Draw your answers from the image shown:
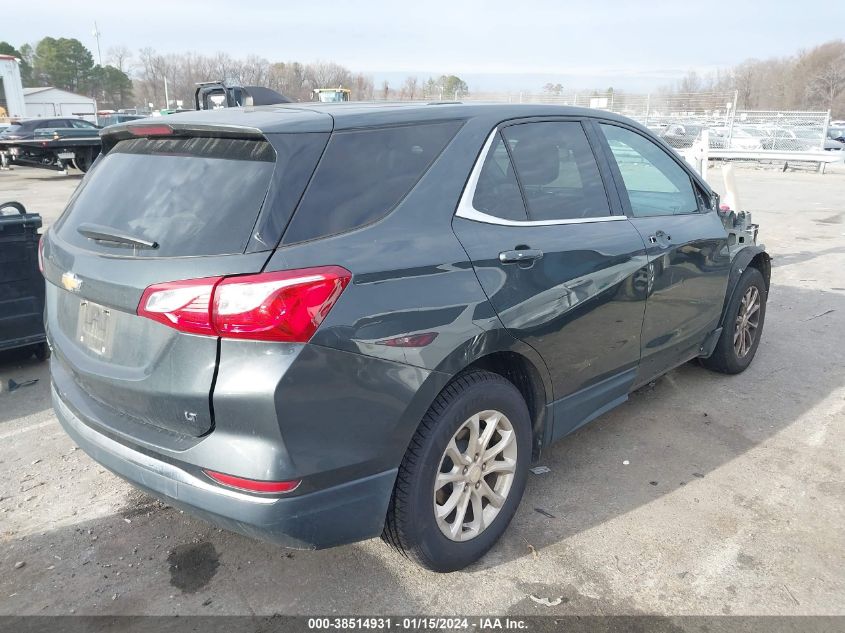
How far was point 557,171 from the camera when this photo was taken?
124 inches

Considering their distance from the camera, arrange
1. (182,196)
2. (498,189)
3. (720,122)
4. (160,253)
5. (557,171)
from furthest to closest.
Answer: (720,122) → (557,171) → (498,189) → (182,196) → (160,253)

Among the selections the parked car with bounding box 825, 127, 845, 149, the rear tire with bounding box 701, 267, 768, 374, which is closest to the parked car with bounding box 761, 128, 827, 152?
the parked car with bounding box 825, 127, 845, 149

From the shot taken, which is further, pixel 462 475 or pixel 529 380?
pixel 529 380

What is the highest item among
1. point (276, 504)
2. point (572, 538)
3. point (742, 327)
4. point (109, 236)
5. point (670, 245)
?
point (109, 236)

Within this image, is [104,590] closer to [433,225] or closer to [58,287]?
[58,287]

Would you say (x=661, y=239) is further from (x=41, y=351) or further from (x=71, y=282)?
(x=41, y=351)

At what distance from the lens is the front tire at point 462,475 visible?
2439 mm

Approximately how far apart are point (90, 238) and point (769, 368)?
4.67m

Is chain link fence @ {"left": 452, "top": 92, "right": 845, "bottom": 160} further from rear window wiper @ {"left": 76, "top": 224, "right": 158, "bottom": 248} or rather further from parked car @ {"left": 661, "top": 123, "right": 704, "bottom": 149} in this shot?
rear window wiper @ {"left": 76, "top": 224, "right": 158, "bottom": 248}

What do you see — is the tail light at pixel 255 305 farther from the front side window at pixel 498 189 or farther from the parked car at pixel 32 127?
the parked car at pixel 32 127

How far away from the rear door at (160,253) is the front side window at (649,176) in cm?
193

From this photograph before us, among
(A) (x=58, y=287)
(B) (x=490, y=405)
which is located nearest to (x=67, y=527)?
(A) (x=58, y=287)

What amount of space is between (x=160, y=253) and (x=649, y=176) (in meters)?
2.93

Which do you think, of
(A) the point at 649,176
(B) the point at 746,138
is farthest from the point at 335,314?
(B) the point at 746,138
